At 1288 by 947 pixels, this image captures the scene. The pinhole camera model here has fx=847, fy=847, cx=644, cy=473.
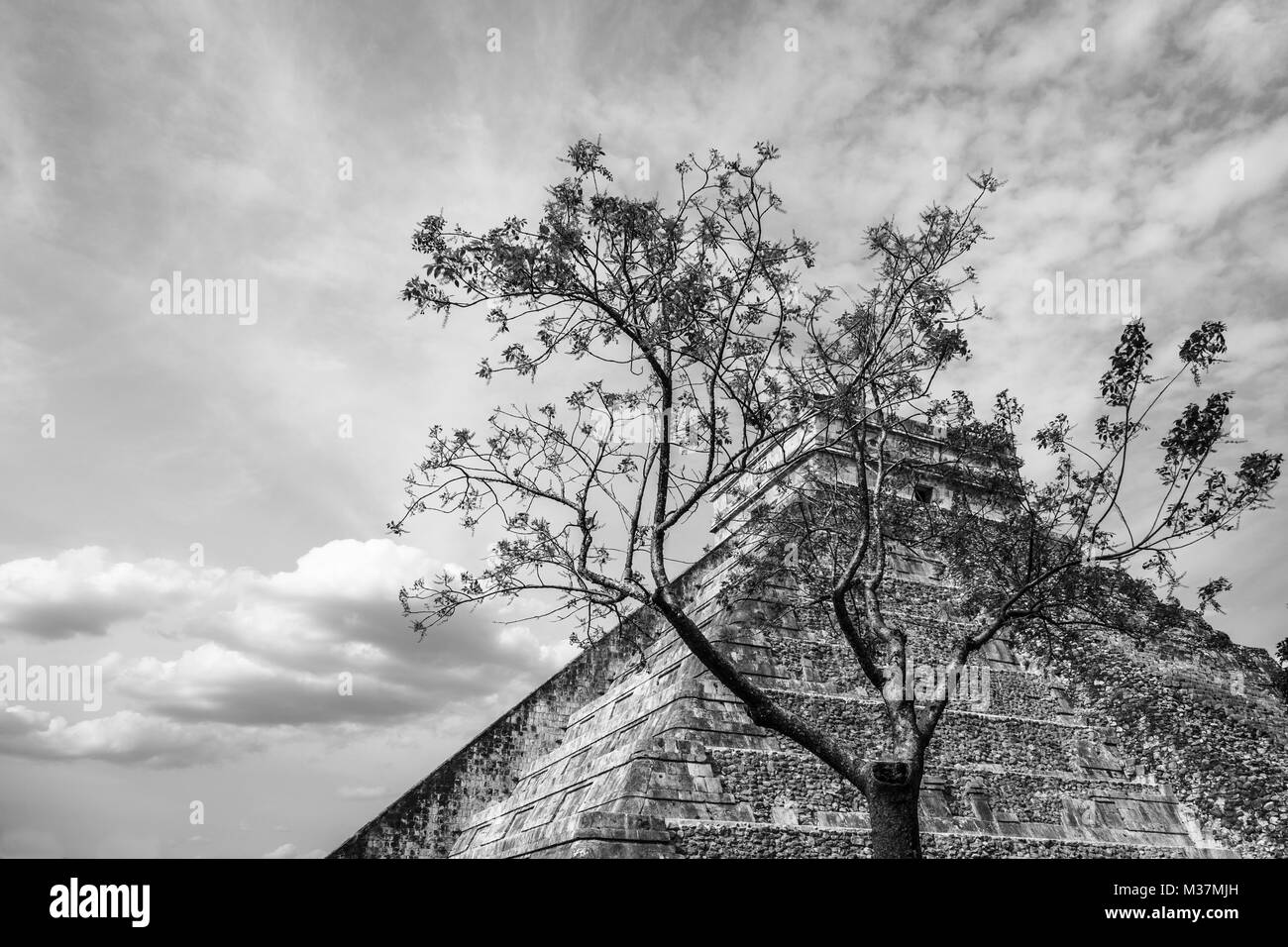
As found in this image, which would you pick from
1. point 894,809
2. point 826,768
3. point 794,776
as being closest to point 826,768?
point 826,768

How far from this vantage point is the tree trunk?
637 centimetres

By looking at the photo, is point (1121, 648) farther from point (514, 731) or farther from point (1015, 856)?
point (514, 731)

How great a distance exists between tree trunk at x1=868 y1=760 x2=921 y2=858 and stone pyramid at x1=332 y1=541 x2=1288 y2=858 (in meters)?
2.48

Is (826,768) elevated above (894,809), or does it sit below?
below

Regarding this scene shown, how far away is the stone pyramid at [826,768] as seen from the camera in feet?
29.5

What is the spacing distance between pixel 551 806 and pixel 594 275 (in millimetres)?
6357

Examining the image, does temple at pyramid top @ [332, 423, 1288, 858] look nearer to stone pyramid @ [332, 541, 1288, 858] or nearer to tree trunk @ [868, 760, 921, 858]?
stone pyramid @ [332, 541, 1288, 858]

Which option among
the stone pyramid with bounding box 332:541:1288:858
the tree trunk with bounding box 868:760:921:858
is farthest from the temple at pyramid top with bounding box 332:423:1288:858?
the tree trunk with bounding box 868:760:921:858

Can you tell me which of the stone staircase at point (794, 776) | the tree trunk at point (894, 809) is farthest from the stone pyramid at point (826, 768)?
the tree trunk at point (894, 809)

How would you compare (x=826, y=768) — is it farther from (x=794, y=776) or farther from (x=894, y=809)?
(x=894, y=809)

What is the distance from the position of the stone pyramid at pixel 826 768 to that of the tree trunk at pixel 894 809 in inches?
97.8

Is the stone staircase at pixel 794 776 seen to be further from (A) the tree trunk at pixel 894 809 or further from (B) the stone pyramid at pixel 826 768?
(A) the tree trunk at pixel 894 809

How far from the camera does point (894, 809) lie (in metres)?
6.44

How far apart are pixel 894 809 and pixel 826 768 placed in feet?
11.2
